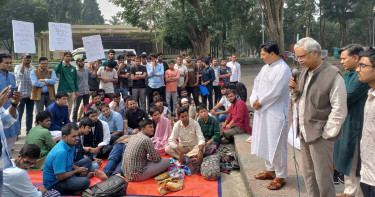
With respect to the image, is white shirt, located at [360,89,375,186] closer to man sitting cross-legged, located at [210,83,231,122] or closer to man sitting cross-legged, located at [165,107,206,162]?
man sitting cross-legged, located at [165,107,206,162]

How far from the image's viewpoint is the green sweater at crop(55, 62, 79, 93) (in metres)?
7.07

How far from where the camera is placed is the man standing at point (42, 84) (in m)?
6.29

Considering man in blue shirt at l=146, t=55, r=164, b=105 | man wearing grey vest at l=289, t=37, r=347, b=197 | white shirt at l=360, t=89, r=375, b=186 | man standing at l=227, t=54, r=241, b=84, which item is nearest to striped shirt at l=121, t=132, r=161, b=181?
man wearing grey vest at l=289, t=37, r=347, b=197

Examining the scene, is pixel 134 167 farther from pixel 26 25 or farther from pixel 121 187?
pixel 26 25

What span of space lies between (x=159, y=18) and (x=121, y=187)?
14.7 m

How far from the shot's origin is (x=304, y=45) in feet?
8.87

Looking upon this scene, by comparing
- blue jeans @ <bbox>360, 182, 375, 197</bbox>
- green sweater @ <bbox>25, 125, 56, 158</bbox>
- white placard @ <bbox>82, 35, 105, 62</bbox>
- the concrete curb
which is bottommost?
the concrete curb

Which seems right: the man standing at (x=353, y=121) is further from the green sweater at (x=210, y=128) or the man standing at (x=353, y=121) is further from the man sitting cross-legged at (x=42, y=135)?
the man sitting cross-legged at (x=42, y=135)

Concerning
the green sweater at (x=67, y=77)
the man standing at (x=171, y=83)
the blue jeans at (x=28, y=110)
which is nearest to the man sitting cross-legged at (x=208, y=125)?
the man standing at (x=171, y=83)

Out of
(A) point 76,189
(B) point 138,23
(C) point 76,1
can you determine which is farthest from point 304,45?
(C) point 76,1

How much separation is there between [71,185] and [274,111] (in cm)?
274

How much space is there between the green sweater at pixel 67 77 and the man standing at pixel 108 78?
0.68 meters

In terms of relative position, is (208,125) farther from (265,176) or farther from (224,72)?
(224,72)

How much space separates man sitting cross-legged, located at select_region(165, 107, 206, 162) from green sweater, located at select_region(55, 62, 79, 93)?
123 inches
